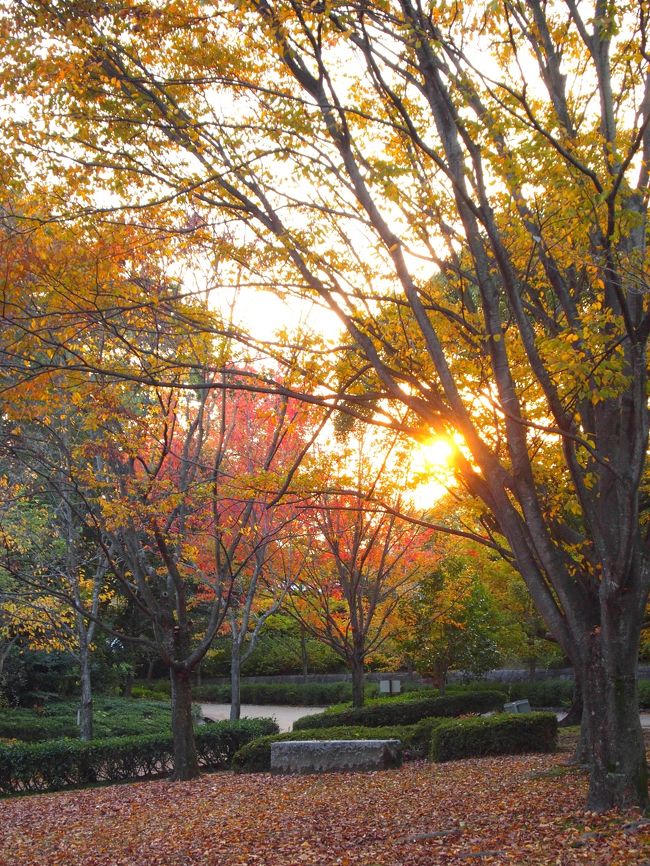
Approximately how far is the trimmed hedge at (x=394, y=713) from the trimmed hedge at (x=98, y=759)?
160 centimetres

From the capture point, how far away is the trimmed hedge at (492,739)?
11.0 m

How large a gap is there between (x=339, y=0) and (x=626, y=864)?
5413mm

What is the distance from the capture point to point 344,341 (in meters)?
8.57

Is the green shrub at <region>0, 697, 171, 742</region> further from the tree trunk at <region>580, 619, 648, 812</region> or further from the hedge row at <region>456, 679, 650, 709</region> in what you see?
the tree trunk at <region>580, 619, 648, 812</region>

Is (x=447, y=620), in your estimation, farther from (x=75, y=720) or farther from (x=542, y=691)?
(x=75, y=720)

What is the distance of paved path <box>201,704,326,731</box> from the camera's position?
76.7 feet

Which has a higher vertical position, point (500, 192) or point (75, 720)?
point (500, 192)

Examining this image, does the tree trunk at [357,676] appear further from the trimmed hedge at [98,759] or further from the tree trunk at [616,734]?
the tree trunk at [616,734]

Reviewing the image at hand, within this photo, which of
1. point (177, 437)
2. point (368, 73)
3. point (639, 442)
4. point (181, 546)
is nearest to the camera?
point (639, 442)

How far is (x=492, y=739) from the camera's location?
10961mm

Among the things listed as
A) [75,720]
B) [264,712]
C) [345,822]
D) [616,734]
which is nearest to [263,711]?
[264,712]

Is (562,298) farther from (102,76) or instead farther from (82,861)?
(82,861)

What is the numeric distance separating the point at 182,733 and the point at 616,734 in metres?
6.89

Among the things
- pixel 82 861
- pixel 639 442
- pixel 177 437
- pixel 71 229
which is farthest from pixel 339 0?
pixel 177 437
